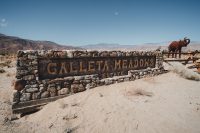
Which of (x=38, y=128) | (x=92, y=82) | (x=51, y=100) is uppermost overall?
(x=92, y=82)

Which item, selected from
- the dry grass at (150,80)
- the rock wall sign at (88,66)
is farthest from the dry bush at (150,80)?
the rock wall sign at (88,66)

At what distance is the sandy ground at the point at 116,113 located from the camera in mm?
4957

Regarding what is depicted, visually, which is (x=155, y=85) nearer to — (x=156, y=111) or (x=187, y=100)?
(x=187, y=100)

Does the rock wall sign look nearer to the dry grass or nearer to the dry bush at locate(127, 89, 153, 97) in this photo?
the dry grass

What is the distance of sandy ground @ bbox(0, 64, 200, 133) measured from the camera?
4.96m

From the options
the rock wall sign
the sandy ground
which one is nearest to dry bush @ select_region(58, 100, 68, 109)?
the sandy ground

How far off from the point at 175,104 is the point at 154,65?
4585mm

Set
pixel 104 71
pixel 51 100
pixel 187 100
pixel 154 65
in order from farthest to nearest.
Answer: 1. pixel 154 65
2. pixel 104 71
3. pixel 187 100
4. pixel 51 100

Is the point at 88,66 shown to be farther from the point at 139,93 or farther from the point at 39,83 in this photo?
Answer: the point at 139,93

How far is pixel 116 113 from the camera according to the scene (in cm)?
563

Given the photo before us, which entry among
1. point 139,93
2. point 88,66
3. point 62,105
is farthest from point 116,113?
point 88,66

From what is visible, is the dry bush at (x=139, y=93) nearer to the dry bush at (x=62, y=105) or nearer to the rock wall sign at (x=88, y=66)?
the rock wall sign at (x=88, y=66)

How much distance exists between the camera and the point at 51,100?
6.33 meters

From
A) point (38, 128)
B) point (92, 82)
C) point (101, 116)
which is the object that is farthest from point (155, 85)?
point (38, 128)
